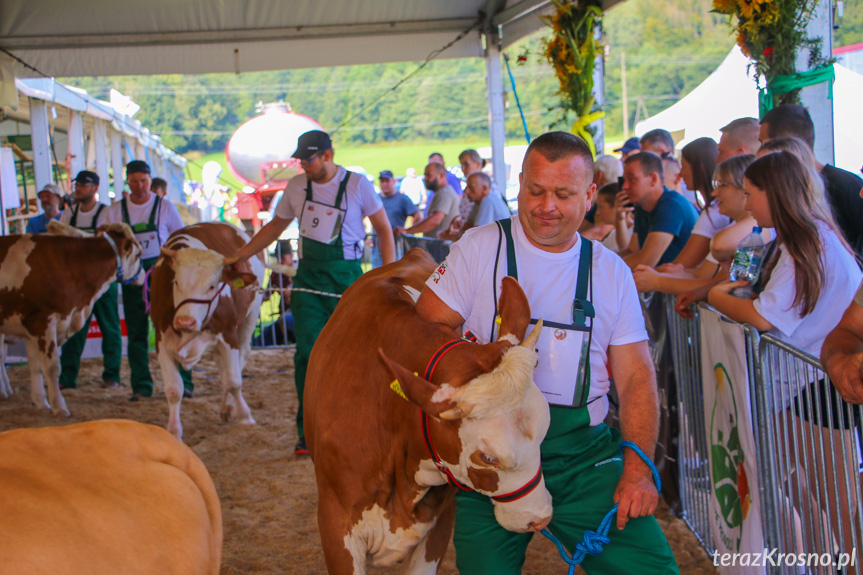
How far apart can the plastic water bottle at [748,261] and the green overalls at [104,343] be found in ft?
21.6

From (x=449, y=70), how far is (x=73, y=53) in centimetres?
5314

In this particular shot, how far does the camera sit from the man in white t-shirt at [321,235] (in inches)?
206

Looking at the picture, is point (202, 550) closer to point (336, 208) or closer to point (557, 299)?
point (557, 299)

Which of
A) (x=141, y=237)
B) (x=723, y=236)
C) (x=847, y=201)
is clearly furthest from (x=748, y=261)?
(x=141, y=237)

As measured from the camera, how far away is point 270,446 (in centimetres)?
577

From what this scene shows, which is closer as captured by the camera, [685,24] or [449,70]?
[685,24]

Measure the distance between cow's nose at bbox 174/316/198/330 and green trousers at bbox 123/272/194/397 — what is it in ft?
6.42

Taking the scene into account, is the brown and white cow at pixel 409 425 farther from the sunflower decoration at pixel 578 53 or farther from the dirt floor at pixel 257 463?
the sunflower decoration at pixel 578 53

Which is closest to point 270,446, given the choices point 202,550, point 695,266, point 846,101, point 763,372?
point 695,266

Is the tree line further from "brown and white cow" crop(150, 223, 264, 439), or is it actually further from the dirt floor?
"brown and white cow" crop(150, 223, 264, 439)

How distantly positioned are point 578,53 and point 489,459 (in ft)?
17.2

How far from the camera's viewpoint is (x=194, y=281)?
18.2 ft

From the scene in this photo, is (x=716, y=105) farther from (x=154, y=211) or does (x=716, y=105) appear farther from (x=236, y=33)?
(x=154, y=211)

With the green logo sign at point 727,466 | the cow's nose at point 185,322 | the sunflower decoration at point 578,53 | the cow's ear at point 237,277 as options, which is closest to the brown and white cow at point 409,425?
the green logo sign at point 727,466
